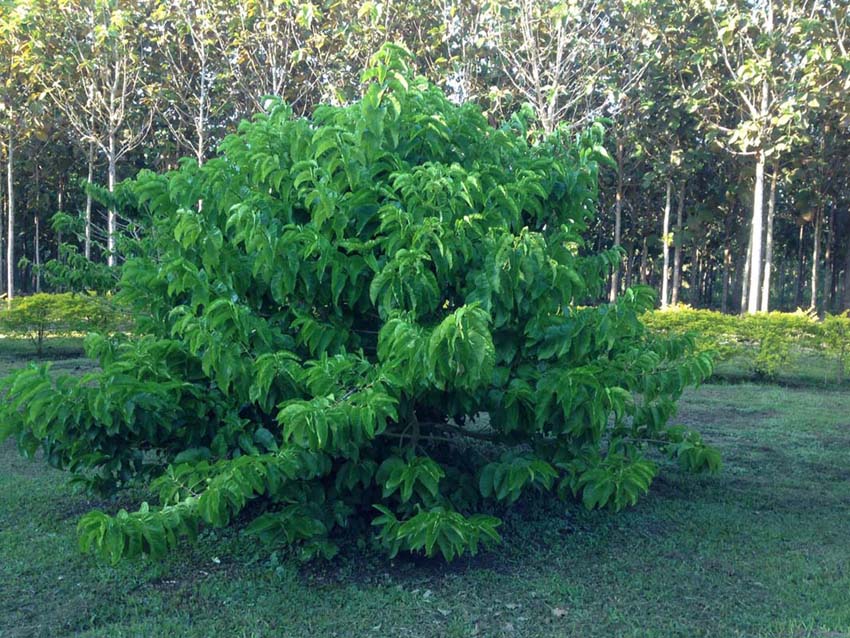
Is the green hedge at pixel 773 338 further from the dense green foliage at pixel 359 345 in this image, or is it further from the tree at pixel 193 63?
the tree at pixel 193 63

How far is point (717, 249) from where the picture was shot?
1561 inches

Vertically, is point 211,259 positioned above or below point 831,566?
above

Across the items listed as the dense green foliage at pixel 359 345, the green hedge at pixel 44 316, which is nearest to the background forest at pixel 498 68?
the green hedge at pixel 44 316

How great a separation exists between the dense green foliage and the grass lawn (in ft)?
1.07

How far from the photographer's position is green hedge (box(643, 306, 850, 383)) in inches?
543

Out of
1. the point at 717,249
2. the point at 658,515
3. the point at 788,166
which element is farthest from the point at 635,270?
the point at 658,515

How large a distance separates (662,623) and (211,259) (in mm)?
3138

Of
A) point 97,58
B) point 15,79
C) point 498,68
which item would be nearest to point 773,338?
point 498,68

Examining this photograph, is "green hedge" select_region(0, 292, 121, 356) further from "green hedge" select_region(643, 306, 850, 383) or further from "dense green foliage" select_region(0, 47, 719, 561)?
"dense green foliage" select_region(0, 47, 719, 561)

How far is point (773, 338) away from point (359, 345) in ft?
36.0

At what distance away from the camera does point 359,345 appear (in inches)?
199

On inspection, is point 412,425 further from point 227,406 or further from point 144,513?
point 144,513

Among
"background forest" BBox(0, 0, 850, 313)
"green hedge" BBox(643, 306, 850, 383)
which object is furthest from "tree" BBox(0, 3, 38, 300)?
"green hedge" BBox(643, 306, 850, 383)

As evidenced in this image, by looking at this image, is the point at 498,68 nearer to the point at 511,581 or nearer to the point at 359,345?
the point at 359,345
